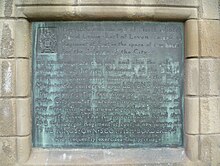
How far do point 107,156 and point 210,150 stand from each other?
3.82ft

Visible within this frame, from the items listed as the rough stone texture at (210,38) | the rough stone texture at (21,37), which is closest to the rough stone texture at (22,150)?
the rough stone texture at (21,37)

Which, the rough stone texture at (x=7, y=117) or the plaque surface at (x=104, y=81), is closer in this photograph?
the rough stone texture at (x=7, y=117)

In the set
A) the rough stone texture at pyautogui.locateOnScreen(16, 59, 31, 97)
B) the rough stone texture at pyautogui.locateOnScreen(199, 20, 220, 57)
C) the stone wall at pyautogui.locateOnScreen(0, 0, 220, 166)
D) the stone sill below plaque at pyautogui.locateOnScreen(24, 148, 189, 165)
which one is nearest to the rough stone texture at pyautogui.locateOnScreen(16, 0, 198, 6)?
the stone wall at pyautogui.locateOnScreen(0, 0, 220, 166)

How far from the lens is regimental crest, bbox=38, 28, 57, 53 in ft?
11.6

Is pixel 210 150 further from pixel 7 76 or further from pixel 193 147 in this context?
pixel 7 76

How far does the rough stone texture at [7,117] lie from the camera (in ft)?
11.3

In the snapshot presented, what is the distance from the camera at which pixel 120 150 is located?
141 inches

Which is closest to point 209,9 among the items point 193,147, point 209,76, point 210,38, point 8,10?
point 210,38

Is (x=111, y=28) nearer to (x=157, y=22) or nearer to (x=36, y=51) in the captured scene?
(x=157, y=22)

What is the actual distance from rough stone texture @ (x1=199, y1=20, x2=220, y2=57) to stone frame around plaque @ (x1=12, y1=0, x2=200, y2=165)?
0.07m

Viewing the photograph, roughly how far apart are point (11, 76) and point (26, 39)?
17.4 inches

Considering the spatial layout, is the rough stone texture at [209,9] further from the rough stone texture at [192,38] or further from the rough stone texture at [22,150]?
the rough stone texture at [22,150]

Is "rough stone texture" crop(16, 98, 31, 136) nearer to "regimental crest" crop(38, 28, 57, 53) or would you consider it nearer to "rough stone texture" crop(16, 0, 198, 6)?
"regimental crest" crop(38, 28, 57, 53)

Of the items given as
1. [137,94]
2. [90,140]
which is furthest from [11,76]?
[137,94]
